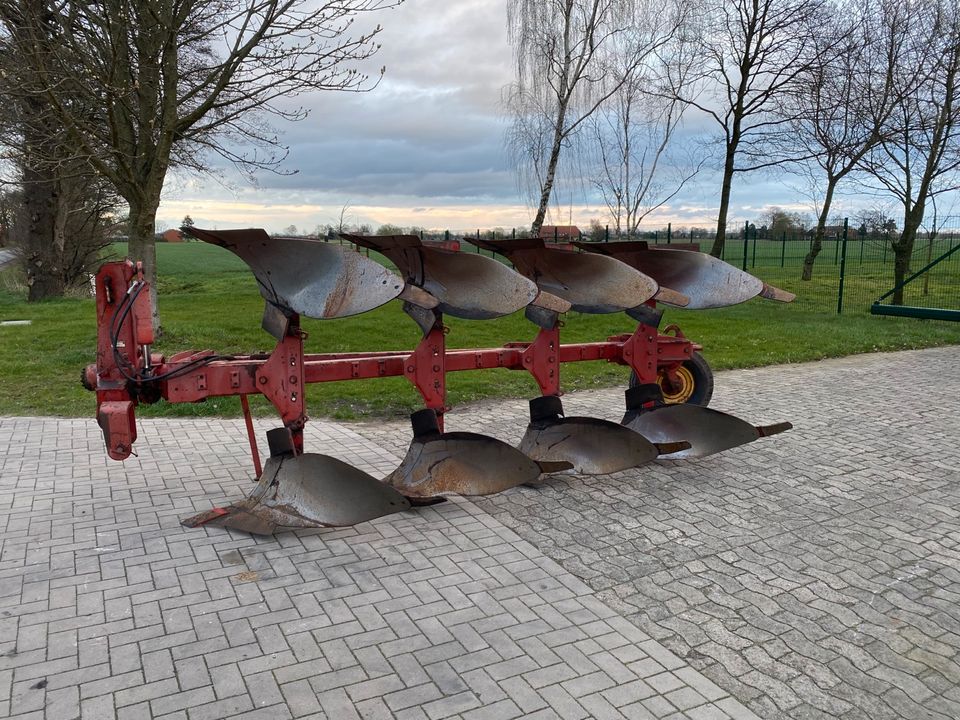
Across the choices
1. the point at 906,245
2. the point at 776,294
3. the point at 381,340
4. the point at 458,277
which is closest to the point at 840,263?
the point at 906,245

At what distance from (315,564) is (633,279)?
2.90 m

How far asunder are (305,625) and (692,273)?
4193 mm

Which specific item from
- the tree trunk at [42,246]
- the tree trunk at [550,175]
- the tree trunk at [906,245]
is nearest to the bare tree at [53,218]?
the tree trunk at [42,246]

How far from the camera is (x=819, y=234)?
66.5 ft

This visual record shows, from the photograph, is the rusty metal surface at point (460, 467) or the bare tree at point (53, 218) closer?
the rusty metal surface at point (460, 467)

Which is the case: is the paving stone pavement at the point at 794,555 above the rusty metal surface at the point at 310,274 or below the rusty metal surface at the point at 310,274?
below

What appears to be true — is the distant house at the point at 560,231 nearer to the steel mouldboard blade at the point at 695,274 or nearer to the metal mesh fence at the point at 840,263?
the metal mesh fence at the point at 840,263

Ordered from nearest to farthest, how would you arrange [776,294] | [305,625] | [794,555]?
1. [305,625]
2. [794,555]
3. [776,294]

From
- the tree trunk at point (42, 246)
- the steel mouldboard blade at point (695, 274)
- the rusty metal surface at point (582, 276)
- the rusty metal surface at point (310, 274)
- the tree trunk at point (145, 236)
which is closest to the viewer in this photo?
the rusty metal surface at point (310, 274)

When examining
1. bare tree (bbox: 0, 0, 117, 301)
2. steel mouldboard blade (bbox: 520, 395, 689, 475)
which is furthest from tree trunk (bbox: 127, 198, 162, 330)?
steel mouldboard blade (bbox: 520, 395, 689, 475)

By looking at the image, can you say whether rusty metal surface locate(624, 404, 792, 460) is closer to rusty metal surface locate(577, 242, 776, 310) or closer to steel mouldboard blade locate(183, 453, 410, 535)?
rusty metal surface locate(577, 242, 776, 310)

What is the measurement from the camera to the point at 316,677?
10.2ft

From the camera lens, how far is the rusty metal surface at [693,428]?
19.9ft

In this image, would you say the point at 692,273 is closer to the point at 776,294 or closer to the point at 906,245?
the point at 776,294
